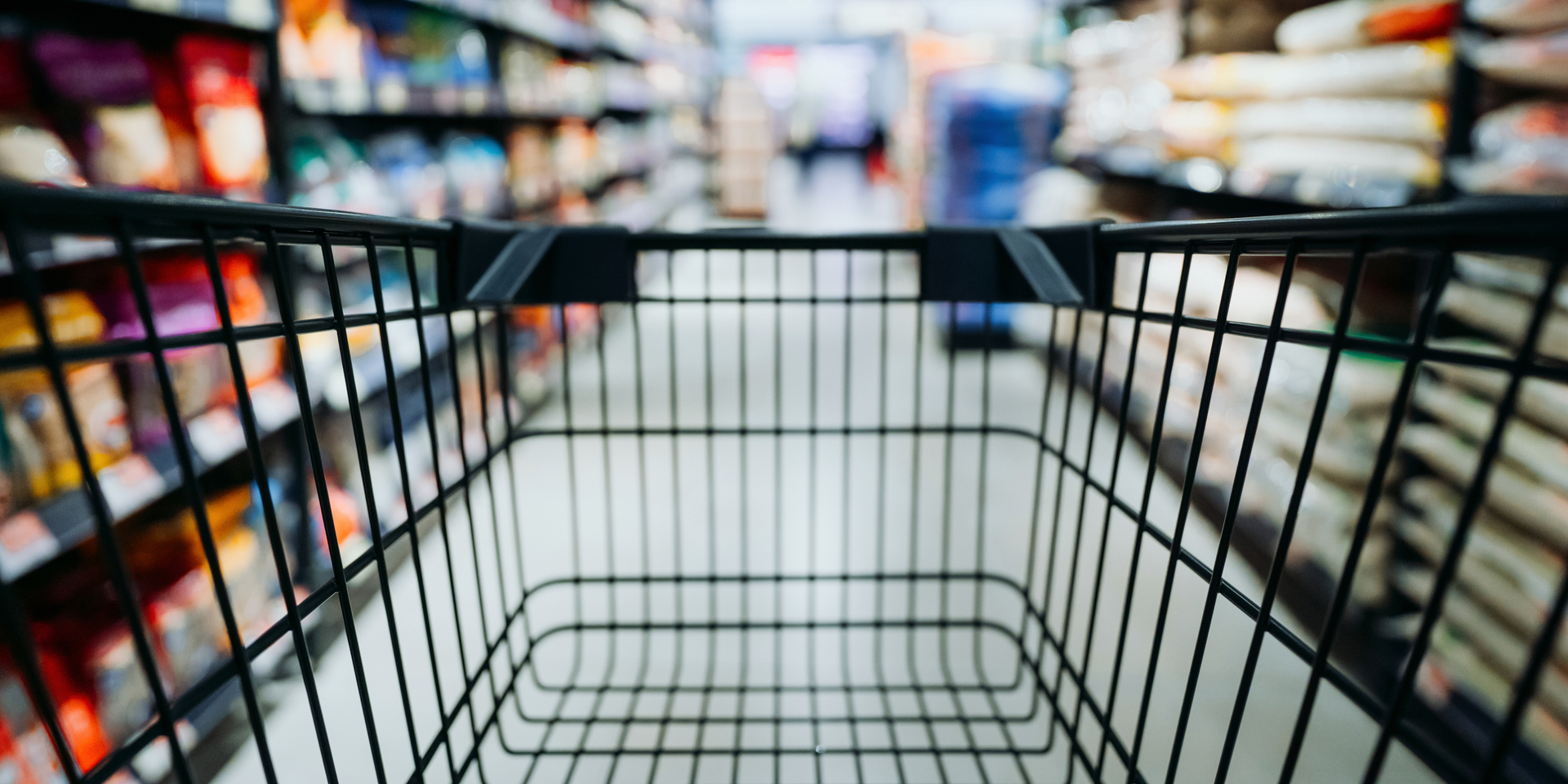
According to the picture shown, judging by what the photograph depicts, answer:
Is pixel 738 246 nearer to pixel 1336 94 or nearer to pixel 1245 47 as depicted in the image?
pixel 1336 94

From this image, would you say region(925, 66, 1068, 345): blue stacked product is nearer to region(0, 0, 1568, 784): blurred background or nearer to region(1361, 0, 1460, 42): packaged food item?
region(0, 0, 1568, 784): blurred background

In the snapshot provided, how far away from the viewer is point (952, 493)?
8.59ft

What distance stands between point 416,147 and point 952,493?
2.11 meters

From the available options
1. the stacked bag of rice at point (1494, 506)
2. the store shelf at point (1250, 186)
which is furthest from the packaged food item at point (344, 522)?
the stacked bag of rice at point (1494, 506)

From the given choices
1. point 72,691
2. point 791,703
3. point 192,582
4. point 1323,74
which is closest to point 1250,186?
point 1323,74

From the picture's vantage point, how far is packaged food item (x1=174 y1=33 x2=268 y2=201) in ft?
5.19

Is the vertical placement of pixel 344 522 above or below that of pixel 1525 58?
below

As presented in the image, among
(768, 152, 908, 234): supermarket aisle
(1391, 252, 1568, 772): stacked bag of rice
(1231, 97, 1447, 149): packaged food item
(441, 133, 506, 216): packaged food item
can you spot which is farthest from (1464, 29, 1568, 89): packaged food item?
(768, 152, 908, 234): supermarket aisle

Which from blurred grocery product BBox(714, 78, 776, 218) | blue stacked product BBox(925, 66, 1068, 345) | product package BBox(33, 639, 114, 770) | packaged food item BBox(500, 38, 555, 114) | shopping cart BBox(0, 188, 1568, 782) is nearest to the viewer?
shopping cart BBox(0, 188, 1568, 782)

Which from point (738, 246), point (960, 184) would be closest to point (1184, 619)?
point (738, 246)

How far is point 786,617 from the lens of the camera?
74.1 inches

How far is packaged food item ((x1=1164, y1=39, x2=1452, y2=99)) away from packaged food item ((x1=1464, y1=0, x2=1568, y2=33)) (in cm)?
12

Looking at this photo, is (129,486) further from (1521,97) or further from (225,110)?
(1521,97)

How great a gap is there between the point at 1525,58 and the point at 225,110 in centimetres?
241
